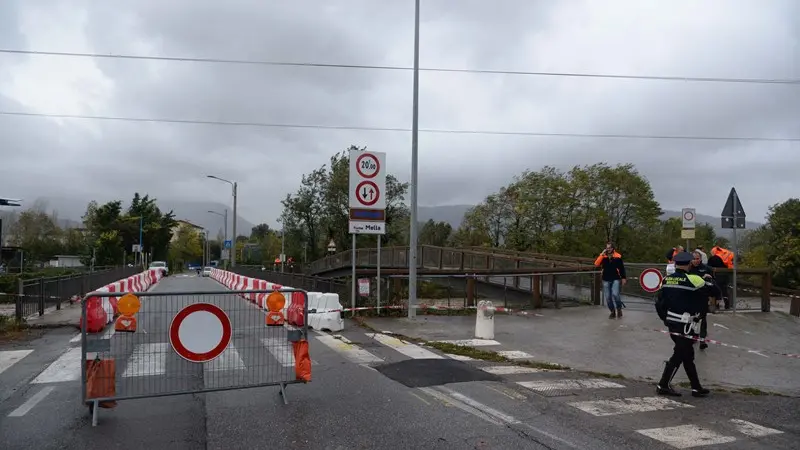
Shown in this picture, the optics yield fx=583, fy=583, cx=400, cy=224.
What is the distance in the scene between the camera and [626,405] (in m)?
6.41

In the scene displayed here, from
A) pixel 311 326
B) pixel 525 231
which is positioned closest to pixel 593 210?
pixel 525 231

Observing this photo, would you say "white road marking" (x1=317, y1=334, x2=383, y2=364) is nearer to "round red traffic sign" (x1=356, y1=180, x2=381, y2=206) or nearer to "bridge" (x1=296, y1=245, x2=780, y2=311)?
"bridge" (x1=296, y1=245, x2=780, y2=311)

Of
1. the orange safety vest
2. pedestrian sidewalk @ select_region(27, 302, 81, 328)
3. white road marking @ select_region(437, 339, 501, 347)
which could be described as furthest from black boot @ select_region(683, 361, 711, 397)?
pedestrian sidewalk @ select_region(27, 302, 81, 328)

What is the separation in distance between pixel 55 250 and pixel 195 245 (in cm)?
2880

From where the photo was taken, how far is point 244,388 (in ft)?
20.9

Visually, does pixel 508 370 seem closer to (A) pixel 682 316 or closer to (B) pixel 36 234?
(A) pixel 682 316

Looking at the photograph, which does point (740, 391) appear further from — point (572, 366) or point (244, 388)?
point (244, 388)

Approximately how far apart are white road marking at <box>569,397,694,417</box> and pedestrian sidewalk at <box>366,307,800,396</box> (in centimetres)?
144

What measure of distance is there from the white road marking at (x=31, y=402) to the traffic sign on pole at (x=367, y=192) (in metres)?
7.94

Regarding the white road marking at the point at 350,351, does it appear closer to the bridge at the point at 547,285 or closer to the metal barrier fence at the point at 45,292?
the bridge at the point at 547,285

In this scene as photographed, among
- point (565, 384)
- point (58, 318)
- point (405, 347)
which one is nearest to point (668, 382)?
point (565, 384)

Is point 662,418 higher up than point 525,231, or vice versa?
point 525,231

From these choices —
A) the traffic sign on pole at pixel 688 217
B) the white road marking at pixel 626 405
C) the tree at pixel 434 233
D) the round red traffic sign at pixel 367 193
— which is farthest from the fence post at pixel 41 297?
the tree at pixel 434 233

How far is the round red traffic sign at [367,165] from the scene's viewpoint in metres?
14.1
